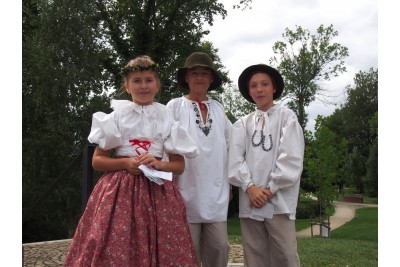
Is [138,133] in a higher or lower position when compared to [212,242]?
higher

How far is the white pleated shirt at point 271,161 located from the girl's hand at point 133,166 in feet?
2.59

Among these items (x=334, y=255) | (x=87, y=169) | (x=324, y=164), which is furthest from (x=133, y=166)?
(x=324, y=164)

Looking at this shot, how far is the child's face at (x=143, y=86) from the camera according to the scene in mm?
3129

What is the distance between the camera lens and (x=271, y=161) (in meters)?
3.32

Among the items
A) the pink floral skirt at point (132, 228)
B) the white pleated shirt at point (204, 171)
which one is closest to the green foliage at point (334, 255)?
the white pleated shirt at point (204, 171)

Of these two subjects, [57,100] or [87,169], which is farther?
[57,100]

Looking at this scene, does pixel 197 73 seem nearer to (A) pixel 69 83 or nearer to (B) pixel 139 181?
(B) pixel 139 181

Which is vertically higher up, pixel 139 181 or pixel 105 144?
pixel 105 144

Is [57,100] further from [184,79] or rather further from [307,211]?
[307,211]

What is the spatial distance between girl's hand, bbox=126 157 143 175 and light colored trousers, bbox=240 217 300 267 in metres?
1.00

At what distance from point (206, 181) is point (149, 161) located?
2.09ft

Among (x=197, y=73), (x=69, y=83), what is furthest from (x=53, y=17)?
(x=197, y=73)
